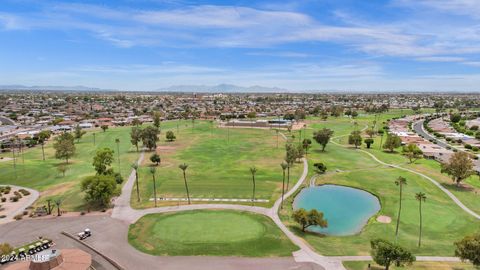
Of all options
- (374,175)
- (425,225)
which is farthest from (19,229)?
(374,175)

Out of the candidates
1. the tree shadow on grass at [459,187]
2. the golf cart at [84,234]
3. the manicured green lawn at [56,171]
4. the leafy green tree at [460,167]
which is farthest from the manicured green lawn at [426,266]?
the manicured green lawn at [56,171]

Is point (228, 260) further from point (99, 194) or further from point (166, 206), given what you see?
point (99, 194)

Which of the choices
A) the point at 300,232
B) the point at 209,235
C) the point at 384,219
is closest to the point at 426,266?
the point at 384,219

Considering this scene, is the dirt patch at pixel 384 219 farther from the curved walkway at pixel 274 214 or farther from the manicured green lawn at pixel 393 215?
the curved walkway at pixel 274 214

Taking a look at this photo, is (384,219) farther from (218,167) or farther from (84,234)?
(84,234)

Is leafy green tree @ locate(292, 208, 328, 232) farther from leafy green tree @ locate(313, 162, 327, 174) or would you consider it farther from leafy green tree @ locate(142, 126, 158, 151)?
leafy green tree @ locate(142, 126, 158, 151)

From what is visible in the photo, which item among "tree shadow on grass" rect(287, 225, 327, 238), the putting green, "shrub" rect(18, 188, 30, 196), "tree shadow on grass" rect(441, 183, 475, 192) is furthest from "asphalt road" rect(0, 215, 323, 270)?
"tree shadow on grass" rect(441, 183, 475, 192)
